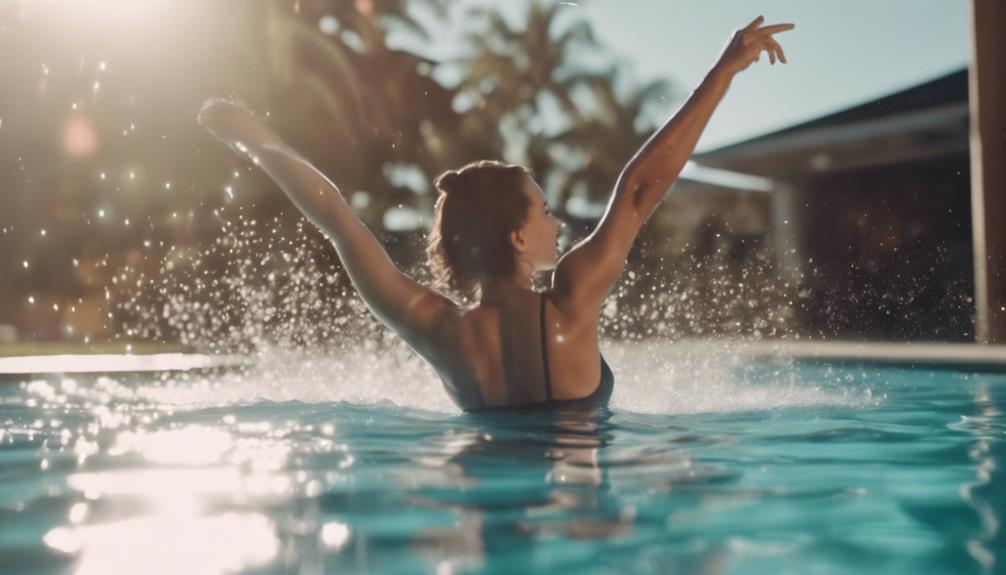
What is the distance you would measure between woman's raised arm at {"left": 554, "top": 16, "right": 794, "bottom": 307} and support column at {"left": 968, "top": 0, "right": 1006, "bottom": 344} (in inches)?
401

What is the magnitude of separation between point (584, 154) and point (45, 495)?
28.2 metres

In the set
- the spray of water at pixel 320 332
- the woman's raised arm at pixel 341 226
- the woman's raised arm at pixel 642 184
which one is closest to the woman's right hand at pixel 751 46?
the woman's raised arm at pixel 642 184

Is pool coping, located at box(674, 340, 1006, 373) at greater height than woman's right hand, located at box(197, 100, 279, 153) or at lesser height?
lesser

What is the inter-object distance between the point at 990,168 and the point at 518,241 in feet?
35.4

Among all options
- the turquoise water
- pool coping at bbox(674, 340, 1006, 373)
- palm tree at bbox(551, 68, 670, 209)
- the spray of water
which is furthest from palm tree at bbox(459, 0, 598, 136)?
the turquoise water

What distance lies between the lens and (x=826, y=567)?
225 centimetres

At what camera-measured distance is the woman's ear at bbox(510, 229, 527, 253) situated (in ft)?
12.7

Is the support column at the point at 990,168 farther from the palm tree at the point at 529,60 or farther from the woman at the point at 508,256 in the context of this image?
the palm tree at the point at 529,60

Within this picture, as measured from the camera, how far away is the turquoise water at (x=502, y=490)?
2.34m

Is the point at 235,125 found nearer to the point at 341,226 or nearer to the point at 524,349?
the point at 341,226

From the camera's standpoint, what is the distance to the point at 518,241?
387 centimetres

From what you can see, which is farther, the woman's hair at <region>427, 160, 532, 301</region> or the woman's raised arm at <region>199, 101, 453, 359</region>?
the woman's hair at <region>427, 160, 532, 301</region>

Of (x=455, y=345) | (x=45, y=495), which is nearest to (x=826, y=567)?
(x=455, y=345)

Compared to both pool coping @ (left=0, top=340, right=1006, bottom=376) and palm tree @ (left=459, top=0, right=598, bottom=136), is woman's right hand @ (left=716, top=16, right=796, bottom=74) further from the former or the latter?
palm tree @ (left=459, top=0, right=598, bottom=136)
